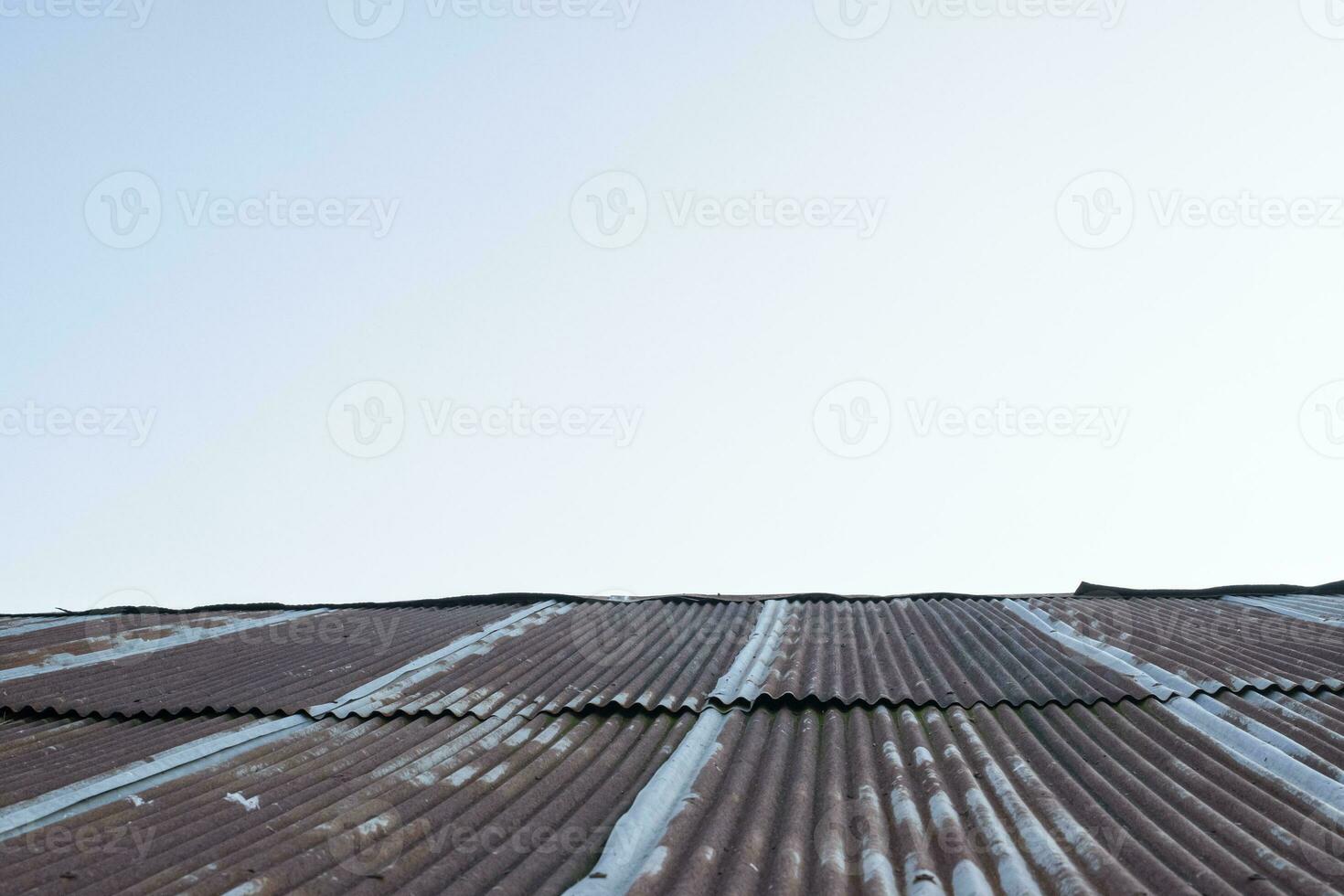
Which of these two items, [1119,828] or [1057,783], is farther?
[1057,783]

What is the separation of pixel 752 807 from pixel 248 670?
355cm

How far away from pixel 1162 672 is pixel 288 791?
3.86m

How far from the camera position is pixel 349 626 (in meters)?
6.58

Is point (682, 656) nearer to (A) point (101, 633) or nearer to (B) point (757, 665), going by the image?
(B) point (757, 665)

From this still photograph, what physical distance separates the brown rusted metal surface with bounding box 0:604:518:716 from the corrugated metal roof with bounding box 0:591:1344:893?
0.03 m

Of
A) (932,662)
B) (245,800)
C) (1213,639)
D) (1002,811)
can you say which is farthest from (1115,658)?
(245,800)

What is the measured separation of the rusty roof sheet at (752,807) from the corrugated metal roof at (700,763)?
1 centimetres

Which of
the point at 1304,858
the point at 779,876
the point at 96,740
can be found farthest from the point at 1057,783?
the point at 96,740

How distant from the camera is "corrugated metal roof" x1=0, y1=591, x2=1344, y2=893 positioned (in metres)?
2.35

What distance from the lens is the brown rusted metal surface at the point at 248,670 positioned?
4.22 meters

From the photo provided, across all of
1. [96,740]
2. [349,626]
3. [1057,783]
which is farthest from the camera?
[349,626]

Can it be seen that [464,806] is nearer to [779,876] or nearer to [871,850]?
[779,876]

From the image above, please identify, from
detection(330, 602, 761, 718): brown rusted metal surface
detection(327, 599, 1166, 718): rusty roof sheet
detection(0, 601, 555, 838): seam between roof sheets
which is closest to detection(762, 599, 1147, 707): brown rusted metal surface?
detection(327, 599, 1166, 718): rusty roof sheet

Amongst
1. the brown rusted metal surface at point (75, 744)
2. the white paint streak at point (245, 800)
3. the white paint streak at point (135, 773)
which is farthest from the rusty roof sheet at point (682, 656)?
the white paint streak at point (245, 800)
